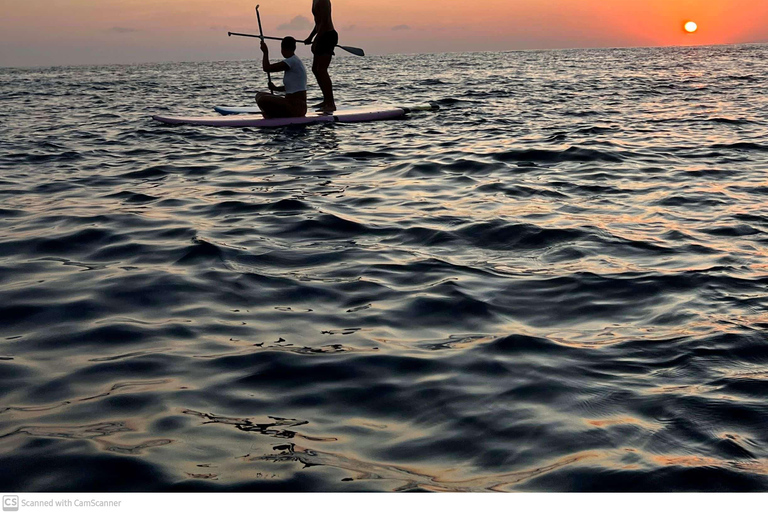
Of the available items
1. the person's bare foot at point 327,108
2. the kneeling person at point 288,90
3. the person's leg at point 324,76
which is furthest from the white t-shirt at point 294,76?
the person's bare foot at point 327,108

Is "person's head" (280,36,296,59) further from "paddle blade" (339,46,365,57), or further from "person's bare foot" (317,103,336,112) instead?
"paddle blade" (339,46,365,57)

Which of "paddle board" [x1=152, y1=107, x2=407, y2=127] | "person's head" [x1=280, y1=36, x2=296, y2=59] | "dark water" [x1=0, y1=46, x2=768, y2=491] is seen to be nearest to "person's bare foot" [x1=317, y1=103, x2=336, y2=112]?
Result: "paddle board" [x1=152, y1=107, x2=407, y2=127]

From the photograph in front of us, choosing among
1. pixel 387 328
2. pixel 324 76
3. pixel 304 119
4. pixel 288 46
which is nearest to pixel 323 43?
pixel 324 76

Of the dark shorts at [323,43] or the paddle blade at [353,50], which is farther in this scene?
the paddle blade at [353,50]

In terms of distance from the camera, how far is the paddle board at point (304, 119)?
41.2ft

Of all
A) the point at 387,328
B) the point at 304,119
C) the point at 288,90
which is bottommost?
the point at 387,328

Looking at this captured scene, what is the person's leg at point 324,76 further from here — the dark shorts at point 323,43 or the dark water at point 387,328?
the dark water at point 387,328

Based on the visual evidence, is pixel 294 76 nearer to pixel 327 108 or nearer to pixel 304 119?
pixel 304 119

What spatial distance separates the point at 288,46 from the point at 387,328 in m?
9.27

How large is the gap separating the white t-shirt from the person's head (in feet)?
0.24

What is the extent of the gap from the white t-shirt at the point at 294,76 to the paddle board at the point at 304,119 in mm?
482

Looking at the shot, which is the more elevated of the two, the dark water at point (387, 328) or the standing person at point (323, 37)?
the standing person at point (323, 37)

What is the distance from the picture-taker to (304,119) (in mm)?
12594

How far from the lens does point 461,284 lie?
15.0 ft
